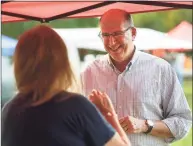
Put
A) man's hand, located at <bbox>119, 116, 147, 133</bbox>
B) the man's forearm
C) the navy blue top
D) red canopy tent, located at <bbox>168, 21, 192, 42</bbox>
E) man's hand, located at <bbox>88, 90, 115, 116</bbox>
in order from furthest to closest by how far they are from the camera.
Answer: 1. red canopy tent, located at <bbox>168, 21, 192, 42</bbox>
2. the man's forearm
3. man's hand, located at <bbox>119, 116, 147, 133</bbox>
4. man's hand, located at <bbox>88, 90, 115, 116</bbox>
5. the navy blue top

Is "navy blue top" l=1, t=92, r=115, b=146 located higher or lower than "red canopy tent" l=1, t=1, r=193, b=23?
lower

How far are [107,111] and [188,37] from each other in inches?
342

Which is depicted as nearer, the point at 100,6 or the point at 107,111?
the point at 107,111

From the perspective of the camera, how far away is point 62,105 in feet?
3.87

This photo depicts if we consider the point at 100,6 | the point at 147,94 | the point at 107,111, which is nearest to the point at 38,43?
the point at 107,111

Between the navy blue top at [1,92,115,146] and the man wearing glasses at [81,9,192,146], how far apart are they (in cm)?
61

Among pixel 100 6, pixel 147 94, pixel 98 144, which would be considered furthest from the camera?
pixel 100 6

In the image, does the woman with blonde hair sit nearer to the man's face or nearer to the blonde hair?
the blonde hair

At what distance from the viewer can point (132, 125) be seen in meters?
1.71

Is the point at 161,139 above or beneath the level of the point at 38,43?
beneath

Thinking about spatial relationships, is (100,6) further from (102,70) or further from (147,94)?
(147,94)

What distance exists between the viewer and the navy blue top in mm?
1167

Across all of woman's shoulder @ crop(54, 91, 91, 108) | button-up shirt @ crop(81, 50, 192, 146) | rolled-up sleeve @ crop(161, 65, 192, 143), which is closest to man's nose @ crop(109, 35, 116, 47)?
button-up shirt @ crop(81, 50, 192, 146)

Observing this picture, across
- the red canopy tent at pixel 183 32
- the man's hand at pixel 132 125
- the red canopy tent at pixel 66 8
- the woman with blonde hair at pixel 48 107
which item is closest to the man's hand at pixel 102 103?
the woman with blonde hair at pixel 48 107
